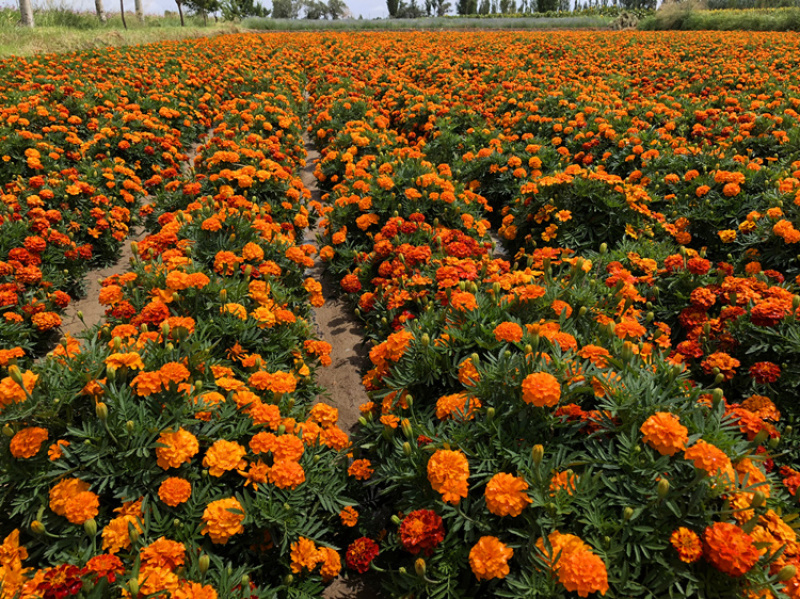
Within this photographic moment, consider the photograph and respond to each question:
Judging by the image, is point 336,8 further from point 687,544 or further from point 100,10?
point 687,544

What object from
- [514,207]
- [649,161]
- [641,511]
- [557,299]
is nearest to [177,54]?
[514,207]

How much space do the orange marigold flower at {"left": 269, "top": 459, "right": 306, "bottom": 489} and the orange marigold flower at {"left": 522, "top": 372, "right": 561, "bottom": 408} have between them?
1290mm

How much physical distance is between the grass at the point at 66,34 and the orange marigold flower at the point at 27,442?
1618cm

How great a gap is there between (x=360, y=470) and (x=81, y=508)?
1.45 meters

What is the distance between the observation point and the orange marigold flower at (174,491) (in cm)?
218

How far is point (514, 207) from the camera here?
6.54 metres

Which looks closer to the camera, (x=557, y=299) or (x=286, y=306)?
(x=557, y=299)

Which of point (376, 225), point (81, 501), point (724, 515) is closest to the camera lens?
point (724, 515)

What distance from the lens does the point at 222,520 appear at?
2158 mm

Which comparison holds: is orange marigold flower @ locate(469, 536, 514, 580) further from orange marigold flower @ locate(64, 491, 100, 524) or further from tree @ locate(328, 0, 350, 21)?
tree @ locate(328, 0, 350, 21)

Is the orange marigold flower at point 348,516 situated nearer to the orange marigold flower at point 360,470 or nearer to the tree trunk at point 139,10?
the orange marigold flower at point 360,470

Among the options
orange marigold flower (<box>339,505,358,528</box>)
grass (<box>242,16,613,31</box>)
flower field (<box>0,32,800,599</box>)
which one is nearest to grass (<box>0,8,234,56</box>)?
flower field (<box>0,32,800,599</box>)

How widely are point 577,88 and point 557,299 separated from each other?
28.7 feet

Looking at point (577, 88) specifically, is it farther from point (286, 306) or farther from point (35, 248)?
point (35, 248)
